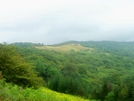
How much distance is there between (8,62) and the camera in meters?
26.2

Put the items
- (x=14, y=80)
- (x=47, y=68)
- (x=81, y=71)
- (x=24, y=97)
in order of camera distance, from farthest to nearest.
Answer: (x=81, y=71)
(x=47, y=68)
(x=14, y=80)
(x=24, y=97)

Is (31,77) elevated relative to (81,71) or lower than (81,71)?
elevated

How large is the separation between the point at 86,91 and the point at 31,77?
53.9 m

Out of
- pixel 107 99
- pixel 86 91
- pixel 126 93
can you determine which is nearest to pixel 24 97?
pixel 126 93

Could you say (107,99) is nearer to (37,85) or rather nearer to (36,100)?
(37,85)

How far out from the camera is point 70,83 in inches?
2867

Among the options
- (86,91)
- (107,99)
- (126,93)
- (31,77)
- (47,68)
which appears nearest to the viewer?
(31,77)

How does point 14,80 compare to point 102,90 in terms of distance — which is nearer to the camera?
point 14,80

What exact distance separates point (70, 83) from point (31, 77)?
45.7 metres

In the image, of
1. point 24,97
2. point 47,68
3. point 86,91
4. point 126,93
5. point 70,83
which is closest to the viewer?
point 24,97

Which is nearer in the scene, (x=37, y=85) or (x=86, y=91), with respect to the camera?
(x=37, y=85)

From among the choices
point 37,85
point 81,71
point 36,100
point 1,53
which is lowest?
point 81,71

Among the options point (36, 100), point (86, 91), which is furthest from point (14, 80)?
point (86, 91)

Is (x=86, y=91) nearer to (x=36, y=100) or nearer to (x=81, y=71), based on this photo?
(x=81, y=71)
